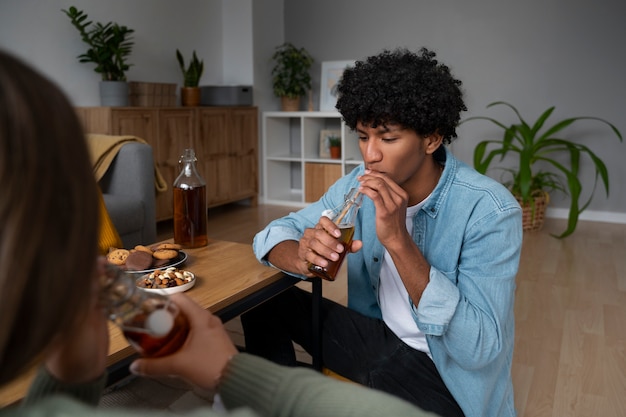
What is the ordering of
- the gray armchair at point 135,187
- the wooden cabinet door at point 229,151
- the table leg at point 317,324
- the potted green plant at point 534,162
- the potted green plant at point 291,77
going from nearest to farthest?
the table leg at point 317,324 < the gray armchair at point 135,187 < the potted green plant at point 534,162 < the wooden cabinet door at point 229,151 < the potted green plant at point 291,77

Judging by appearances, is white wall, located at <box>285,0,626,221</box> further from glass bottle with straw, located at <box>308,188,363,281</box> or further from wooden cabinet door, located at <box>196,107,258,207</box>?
glass bottle with straw, located at <box>308,188,363,281</box>

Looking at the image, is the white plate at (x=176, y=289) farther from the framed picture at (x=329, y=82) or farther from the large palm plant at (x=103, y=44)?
the framed picture at (x=329, y=82)

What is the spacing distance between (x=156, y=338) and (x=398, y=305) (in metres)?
0.91

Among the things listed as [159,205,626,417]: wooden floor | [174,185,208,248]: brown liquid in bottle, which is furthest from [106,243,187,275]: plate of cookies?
[159,205,626,417]: wooden floor

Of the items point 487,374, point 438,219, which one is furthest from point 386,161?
point 487,374

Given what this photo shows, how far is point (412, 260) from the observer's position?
1175 mm

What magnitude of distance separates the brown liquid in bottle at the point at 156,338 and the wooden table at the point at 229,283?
15.7 inches

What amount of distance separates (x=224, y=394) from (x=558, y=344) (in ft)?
6.69

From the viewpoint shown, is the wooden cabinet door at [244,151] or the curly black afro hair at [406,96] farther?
the wooden cabinet door at [244,151]

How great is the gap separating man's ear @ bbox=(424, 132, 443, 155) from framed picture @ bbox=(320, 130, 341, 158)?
3.83 metres

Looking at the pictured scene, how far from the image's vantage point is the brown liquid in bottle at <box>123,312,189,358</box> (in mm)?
625

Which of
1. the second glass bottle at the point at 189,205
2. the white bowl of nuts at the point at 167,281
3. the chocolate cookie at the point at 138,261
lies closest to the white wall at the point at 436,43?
the second glass bottle at the point at 189,205

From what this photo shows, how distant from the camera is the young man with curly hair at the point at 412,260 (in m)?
1.18

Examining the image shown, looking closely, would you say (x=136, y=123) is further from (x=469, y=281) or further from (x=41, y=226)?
(x=41, y=226)
